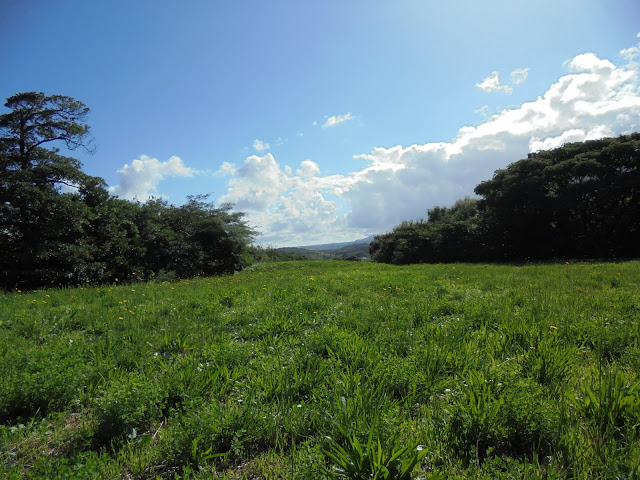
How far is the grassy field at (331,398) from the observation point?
6.02ft

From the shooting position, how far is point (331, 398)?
243 cm

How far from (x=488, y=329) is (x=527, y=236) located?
20230 mm

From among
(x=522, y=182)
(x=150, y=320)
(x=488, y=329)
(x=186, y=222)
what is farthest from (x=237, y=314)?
(x=522, y=182)

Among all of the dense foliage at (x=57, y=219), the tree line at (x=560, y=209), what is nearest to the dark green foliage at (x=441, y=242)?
the tree line at (x=560, y=209)

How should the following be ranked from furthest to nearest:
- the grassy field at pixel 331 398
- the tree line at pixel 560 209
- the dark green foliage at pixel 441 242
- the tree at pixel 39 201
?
the dark green foliage at pixel 441 242 → the tree line at pixel 560 209 → the tree at pixel 39 201 → the grassy field at pixel 331 398

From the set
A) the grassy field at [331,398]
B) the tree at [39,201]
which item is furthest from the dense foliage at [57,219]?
the grassy field at [331,398]

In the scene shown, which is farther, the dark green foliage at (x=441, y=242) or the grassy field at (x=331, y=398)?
the dark green foliage at (x=441, y=242)

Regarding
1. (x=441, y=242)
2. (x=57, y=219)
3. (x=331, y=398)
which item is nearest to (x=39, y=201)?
(x=57, y=219)

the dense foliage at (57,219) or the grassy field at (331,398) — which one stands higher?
the dense foliage at (57,219)

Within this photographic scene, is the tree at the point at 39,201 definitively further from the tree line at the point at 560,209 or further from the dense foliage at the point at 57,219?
the tree line at the point at 560,209

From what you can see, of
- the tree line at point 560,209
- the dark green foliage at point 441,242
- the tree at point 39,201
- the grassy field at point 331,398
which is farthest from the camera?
the dark green foliage at point 441,242

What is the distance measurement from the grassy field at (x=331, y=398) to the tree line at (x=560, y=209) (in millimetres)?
16576

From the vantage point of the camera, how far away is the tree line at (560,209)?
16.6 meters

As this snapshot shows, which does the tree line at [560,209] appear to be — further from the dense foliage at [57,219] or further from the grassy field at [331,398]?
the dense foliage at [57,219]
